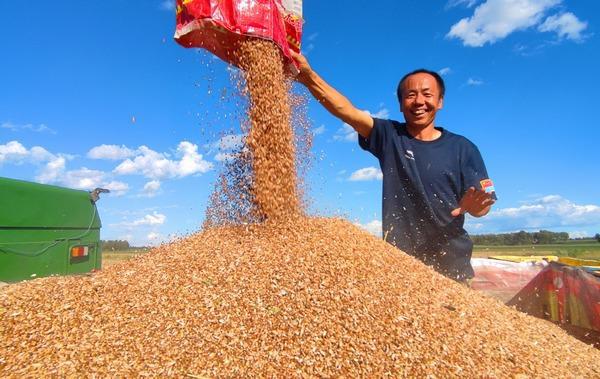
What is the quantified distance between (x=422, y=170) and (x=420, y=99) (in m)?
0.62

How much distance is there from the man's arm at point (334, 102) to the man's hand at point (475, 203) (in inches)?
47.2

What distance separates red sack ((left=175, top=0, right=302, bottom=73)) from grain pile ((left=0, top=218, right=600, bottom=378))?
1.45 metres

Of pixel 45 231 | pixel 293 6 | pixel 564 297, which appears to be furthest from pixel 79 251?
pixel 564 297

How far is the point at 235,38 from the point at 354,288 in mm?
1959

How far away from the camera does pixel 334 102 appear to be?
406cm

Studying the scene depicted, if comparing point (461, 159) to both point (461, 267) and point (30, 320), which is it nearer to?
point (461, 267)

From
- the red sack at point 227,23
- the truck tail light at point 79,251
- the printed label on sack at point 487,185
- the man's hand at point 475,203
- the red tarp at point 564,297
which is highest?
the red sack at point 227,23

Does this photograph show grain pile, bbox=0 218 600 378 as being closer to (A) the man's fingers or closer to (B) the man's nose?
(A) the man's fingers

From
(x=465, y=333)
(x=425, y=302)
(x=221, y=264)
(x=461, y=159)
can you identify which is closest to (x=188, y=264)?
(x=221, y=264)

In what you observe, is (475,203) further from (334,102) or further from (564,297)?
(334,102)

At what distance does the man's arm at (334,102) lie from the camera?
13.0 ft

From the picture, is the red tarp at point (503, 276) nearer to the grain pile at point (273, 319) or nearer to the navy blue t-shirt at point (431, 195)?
the navy blue t-shirt at point (431, 195)

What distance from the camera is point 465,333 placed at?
2.23 meters

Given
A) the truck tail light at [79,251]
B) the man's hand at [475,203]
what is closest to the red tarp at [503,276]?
the man's hand at [475,203]
